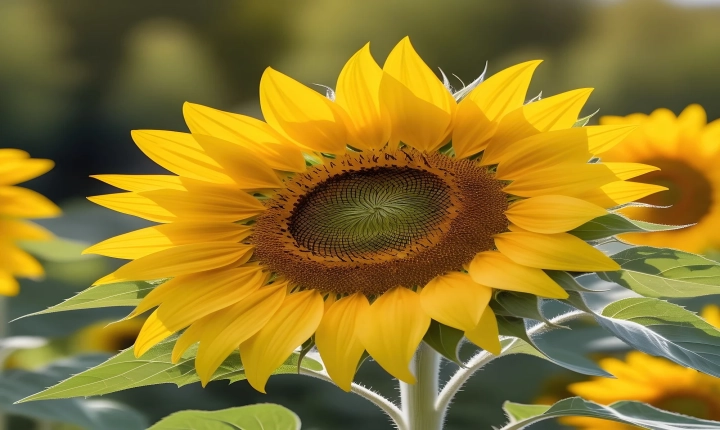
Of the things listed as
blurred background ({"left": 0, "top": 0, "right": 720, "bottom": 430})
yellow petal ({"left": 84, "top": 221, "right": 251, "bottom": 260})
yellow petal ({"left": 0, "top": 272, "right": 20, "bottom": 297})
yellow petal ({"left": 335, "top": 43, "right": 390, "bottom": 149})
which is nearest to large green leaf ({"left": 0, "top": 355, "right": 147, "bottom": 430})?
yellow petal ({"left": 0, "top": 272, "right": 20, "bottom": 297})

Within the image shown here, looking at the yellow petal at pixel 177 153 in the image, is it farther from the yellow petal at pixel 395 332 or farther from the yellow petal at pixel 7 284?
the yellow petal at pixel 7 284

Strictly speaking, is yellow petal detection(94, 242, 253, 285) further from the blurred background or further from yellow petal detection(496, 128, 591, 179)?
the blurred background

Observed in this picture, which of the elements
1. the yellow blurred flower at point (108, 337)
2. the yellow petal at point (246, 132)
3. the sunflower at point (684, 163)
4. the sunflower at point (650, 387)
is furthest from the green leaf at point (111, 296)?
the yellow blurred flower at point (108, 337)

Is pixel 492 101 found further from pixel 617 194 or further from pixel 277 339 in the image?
pixel 277 339

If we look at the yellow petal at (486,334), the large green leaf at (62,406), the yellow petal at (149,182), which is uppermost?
the yellow petal at (149,182)

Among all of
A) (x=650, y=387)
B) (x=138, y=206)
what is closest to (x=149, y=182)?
(x=138, y=206)

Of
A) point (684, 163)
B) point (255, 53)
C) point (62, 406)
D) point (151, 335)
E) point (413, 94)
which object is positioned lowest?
point (62, 406)
